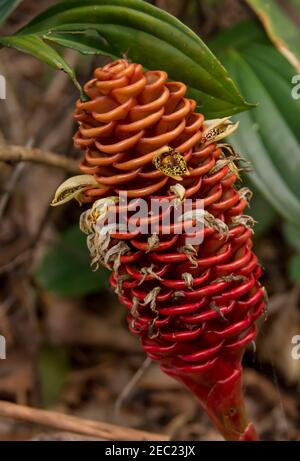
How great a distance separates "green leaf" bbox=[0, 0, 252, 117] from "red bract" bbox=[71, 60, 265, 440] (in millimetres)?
66

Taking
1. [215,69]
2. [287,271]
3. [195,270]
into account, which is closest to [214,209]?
[195,270]

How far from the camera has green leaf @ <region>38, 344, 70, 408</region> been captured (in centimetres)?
185

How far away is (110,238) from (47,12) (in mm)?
399

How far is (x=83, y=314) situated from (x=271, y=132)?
35.4 inches

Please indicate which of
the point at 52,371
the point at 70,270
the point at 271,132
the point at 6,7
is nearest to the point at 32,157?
the point at 6,7

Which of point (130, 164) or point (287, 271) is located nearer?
point (130, 164)

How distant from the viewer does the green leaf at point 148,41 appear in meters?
0.98

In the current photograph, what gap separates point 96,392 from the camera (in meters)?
1.95

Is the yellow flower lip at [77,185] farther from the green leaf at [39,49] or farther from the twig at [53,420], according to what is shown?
the twig at [53,420]

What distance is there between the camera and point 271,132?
53.3 inches

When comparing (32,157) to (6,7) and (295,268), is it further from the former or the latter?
(295,268)

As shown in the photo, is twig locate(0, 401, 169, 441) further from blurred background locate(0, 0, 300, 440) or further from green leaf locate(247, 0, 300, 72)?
green leaf locate(247, 0, 300, 72)

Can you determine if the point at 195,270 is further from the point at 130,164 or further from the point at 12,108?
the point at 12,108

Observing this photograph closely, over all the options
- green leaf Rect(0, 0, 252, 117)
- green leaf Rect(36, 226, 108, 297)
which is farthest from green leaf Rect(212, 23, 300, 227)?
green leaf Rect(36, 226, 108, 297)
